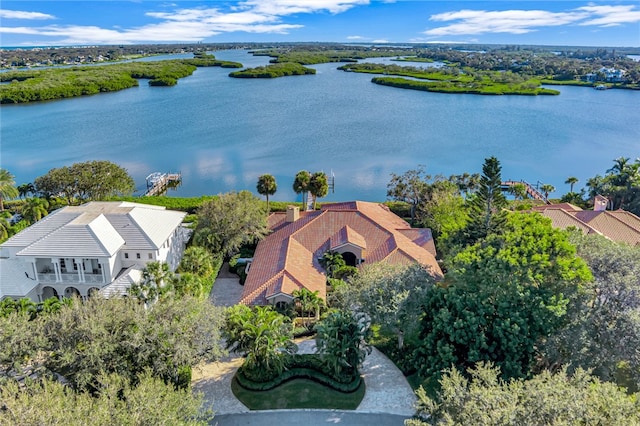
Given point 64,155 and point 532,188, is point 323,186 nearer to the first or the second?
point 532,188

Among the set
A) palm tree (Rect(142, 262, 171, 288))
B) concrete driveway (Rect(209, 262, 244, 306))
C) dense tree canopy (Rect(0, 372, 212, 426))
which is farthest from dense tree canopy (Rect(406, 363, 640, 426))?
concrete driveway (Rect(209, 262, 244, 306))

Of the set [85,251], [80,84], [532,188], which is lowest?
[532,188]

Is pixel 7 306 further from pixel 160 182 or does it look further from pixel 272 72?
pixel 272 72

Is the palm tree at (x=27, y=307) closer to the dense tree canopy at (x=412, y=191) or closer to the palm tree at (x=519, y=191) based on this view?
the dense tree canopy at (x=412, y=191)

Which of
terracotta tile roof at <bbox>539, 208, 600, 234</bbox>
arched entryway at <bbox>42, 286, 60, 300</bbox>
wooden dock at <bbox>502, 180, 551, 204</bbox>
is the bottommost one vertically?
wooden dock at <bbox>502, 180, 551, 204</bbox>

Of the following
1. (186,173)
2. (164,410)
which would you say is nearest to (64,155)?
(186,173)

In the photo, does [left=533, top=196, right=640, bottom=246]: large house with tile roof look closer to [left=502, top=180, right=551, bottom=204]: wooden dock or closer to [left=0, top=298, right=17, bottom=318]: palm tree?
[left=502, top=180, right=551, bottom=204]: wooden dock
